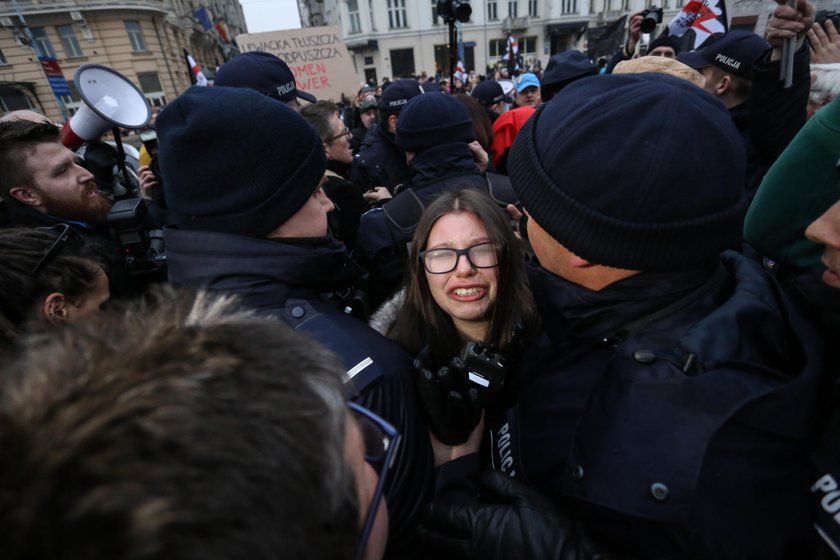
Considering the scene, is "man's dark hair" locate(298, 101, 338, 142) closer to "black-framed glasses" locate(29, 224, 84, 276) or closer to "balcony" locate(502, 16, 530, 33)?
"black-framed glasses" locate(29, 224, 84, 276)

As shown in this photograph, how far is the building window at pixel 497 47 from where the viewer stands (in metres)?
36.3

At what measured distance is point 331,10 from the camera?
4162cm

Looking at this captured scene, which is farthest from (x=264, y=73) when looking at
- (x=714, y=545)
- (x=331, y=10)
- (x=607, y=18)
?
(x=331, y=10)

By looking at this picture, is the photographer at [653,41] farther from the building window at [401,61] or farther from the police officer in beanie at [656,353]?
the building window at [401,61]

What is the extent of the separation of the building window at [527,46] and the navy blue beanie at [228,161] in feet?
137

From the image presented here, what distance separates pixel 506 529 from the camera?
3.25 ft

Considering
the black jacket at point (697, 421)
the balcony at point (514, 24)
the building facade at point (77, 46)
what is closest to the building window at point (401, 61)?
the balcony at point (514, 24)

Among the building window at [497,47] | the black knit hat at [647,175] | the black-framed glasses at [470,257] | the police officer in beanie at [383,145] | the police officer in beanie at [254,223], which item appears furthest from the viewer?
the building window at [497,47]

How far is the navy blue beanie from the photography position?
1296 millimetres

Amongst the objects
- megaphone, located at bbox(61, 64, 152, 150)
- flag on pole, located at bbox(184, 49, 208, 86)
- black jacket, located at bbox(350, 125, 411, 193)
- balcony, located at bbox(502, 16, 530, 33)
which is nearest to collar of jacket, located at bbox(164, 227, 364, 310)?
black jacket, located at bbox(350, 125, 411, 193)

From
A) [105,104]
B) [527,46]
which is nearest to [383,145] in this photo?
[105,104]

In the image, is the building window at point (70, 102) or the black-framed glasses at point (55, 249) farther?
the building window at point (70, 102)

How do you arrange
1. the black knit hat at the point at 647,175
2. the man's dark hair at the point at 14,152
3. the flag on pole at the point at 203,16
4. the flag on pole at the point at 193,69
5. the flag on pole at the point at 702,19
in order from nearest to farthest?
the black knit hat at the point at 647,175
the man's dark hair at the point at 14,152
the flag on pole at the point at 702,19
the flag on pole at the point at 193,69
the flag on pole at the point at 203,16

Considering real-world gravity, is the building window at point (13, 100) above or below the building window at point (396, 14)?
below
